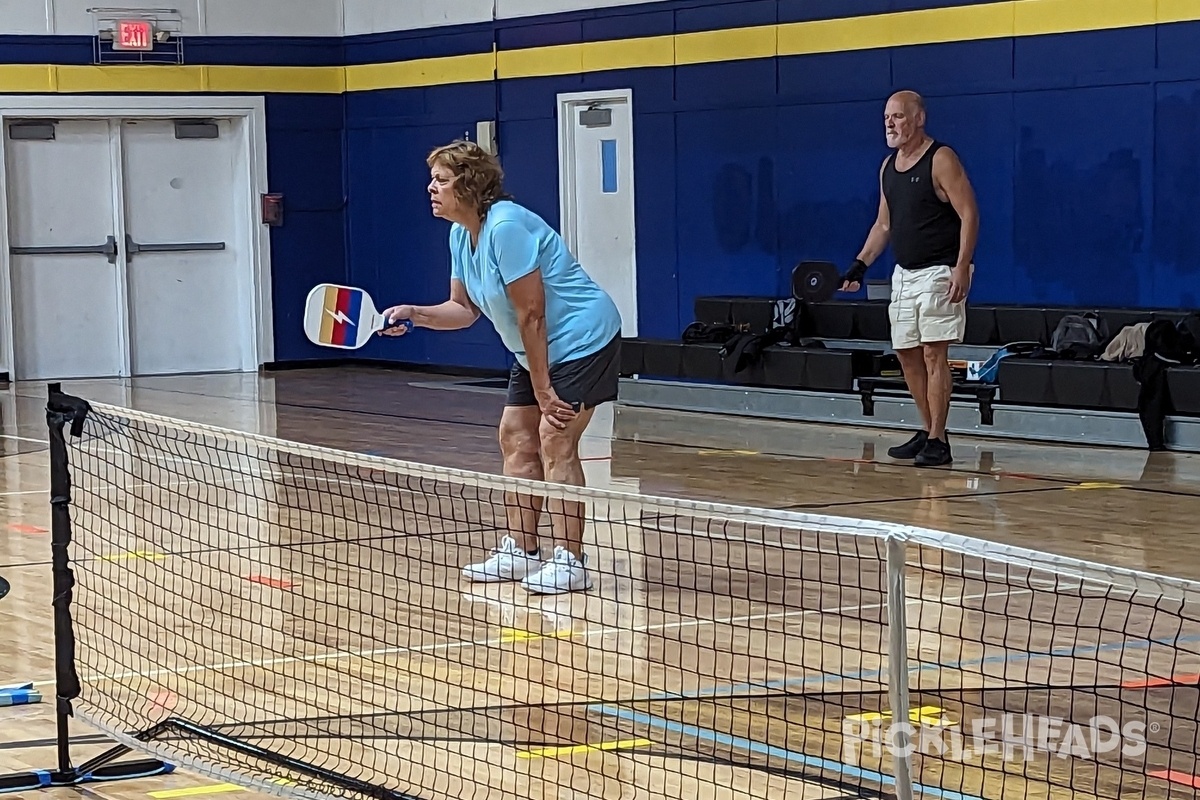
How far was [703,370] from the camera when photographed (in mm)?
12961

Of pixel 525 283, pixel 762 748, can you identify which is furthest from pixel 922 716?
pixel 525 283

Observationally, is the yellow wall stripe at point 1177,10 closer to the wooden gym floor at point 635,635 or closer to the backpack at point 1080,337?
the backpack at point 1080,337

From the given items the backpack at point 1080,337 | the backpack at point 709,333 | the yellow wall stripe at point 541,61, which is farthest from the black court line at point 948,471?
the yellow wall stripe at point 541,61

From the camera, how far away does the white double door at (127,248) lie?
56.0 ft

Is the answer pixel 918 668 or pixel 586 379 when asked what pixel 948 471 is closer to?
pixel 586 379

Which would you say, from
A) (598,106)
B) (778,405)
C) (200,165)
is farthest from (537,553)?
(200,165)

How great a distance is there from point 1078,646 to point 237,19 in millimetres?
13775

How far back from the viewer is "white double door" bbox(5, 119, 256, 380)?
56.0 feet

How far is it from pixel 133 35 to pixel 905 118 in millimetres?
9983

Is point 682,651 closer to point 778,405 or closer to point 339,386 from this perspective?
point 778,405

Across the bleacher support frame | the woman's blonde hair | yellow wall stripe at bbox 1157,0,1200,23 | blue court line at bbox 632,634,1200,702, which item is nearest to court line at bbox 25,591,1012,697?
blue court line at bbox 632,634,1200,702

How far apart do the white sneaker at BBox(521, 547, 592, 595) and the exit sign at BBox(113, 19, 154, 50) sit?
12.1m

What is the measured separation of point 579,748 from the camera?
445cm

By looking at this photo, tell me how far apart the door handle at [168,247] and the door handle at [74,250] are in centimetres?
15
